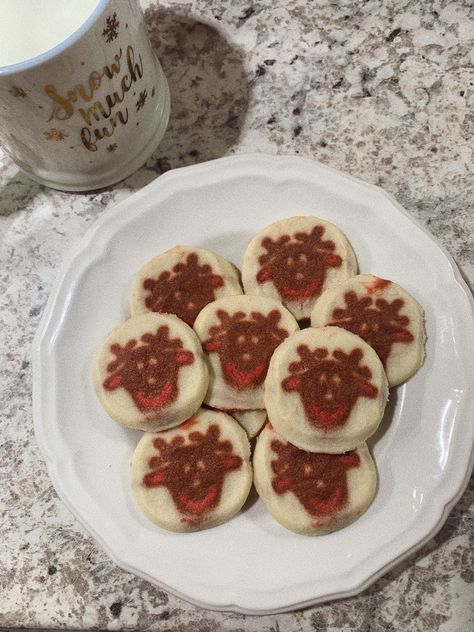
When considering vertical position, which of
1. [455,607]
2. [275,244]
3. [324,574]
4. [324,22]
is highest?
[324,22]

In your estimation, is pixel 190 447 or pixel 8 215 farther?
pixel 8 215

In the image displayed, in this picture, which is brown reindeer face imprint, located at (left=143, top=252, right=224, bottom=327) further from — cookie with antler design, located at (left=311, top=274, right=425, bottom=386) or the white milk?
the white milk

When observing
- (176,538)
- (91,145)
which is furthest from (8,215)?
(176,538)

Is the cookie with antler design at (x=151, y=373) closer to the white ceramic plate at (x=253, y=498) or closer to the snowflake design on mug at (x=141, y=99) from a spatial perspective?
the white ceramic plate at (x=253, y=498)

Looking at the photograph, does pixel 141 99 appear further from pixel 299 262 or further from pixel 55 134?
pixel 299 262

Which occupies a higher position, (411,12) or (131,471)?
(411,12)

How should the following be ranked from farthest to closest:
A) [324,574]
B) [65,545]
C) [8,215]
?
A: [8,215]
[65,545]
[324,574]

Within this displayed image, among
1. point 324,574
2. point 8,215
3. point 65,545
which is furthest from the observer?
point 8,215

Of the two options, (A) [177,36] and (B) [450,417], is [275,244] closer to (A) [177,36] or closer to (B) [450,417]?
(B) [450,417]
